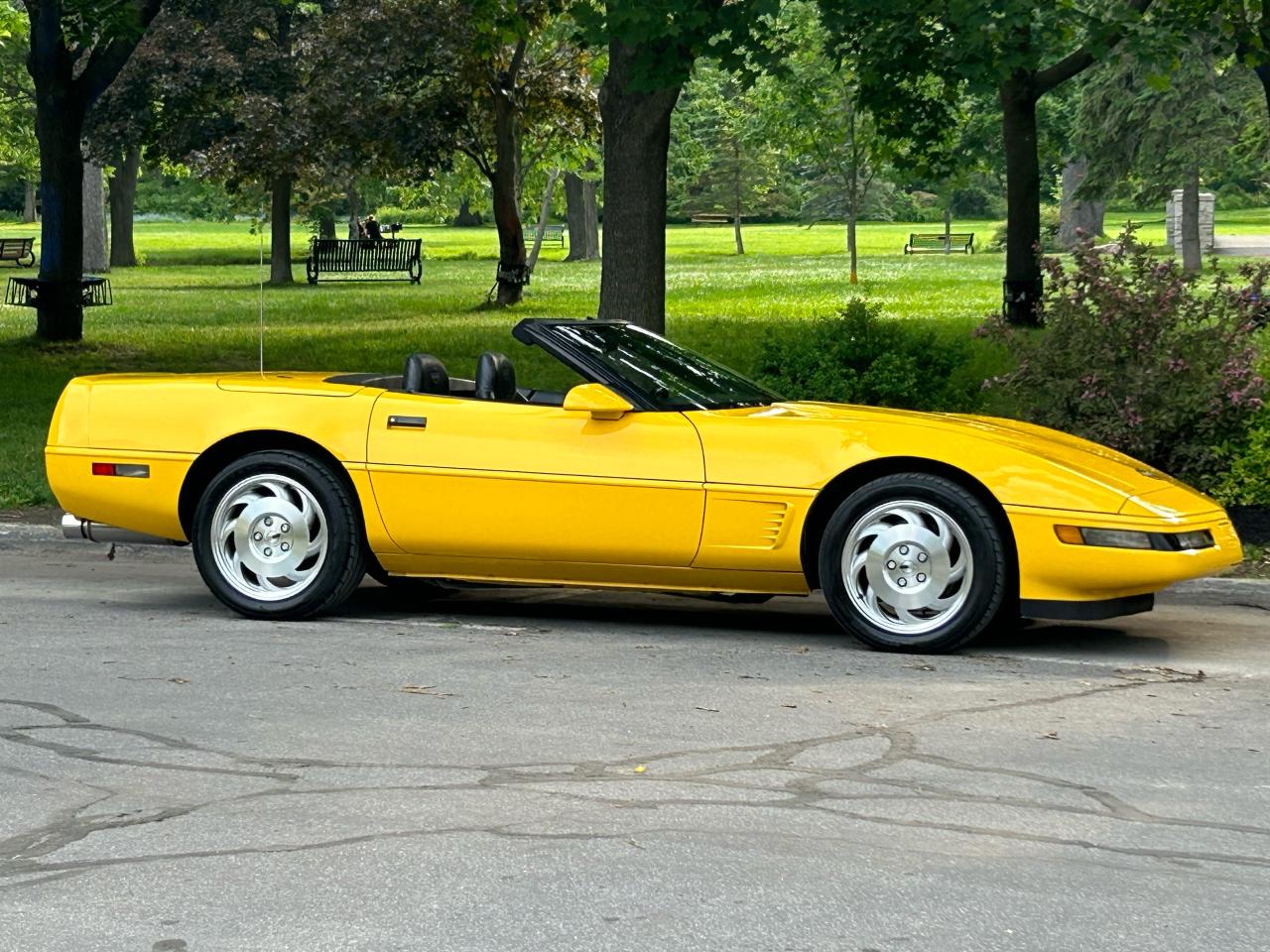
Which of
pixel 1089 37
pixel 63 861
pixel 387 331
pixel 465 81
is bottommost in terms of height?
pixel 63 861

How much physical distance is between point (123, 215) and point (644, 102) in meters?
42.5

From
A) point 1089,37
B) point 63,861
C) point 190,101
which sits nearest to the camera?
point 63,861

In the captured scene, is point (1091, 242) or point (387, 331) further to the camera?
point (387, 331)

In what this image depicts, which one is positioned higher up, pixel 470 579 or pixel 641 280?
pixel 641 280

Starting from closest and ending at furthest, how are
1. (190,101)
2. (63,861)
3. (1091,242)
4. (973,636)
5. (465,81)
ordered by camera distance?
(63,861) → (973,636) → (1091,242) → (465,81) → (190,101)

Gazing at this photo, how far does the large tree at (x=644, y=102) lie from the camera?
1350 centimetres

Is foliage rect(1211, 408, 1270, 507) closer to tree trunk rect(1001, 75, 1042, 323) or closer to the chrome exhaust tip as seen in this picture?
the chrome exhaust tip

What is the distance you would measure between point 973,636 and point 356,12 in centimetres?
2482

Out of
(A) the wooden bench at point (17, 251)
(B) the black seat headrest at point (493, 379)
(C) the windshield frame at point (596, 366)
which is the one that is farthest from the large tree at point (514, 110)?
(A) the wooden bench at point (17, 251)

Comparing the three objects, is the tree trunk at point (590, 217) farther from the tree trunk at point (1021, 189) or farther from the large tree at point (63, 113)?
the large tree at point (63, 113)

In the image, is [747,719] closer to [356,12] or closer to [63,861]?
[63,861]

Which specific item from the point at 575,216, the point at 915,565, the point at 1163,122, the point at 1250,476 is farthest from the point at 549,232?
the point at 915,565

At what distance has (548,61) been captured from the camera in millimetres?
31156

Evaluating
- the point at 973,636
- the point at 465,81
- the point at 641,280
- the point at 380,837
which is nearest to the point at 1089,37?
the point at 641,280
